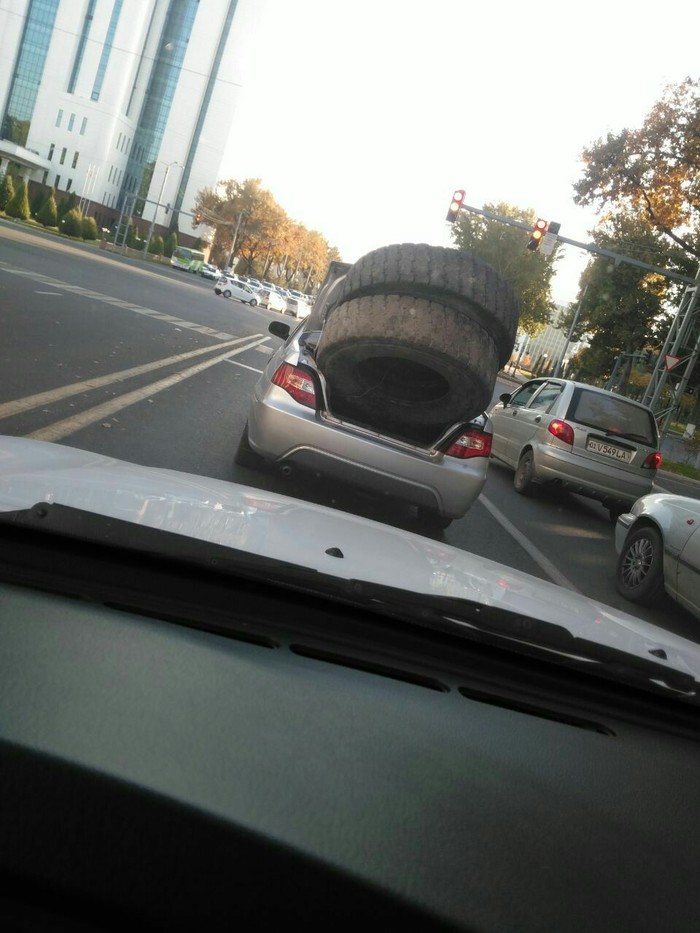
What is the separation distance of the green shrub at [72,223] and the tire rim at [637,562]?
72.4 meters

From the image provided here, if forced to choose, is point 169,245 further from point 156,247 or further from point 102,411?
point 102,411

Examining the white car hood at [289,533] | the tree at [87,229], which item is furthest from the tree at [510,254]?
the white car hood at [289,533]

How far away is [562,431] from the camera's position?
1139 cm

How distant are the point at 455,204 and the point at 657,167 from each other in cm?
892

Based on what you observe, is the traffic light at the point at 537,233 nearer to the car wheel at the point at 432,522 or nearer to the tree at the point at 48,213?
the car wheel at the point at 432,522

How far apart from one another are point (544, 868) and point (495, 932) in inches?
6.8

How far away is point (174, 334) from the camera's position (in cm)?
1806

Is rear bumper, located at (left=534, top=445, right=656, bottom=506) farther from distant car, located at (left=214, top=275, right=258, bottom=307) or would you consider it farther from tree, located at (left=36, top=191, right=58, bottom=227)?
tree, located at (left=36, top=191, right=58, bottom=227)

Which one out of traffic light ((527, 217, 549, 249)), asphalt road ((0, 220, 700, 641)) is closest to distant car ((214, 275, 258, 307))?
traffic light ((527, 217, 549, 249))

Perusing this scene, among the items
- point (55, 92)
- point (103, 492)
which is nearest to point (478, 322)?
point (103, 492)

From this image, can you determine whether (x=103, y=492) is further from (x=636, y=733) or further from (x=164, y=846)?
(x=636, y=733)

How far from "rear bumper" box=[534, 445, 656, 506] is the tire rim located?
11.8 ft

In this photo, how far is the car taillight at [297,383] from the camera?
266 inches

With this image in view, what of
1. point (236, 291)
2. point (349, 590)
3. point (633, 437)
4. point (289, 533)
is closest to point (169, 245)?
point (236, 291)
